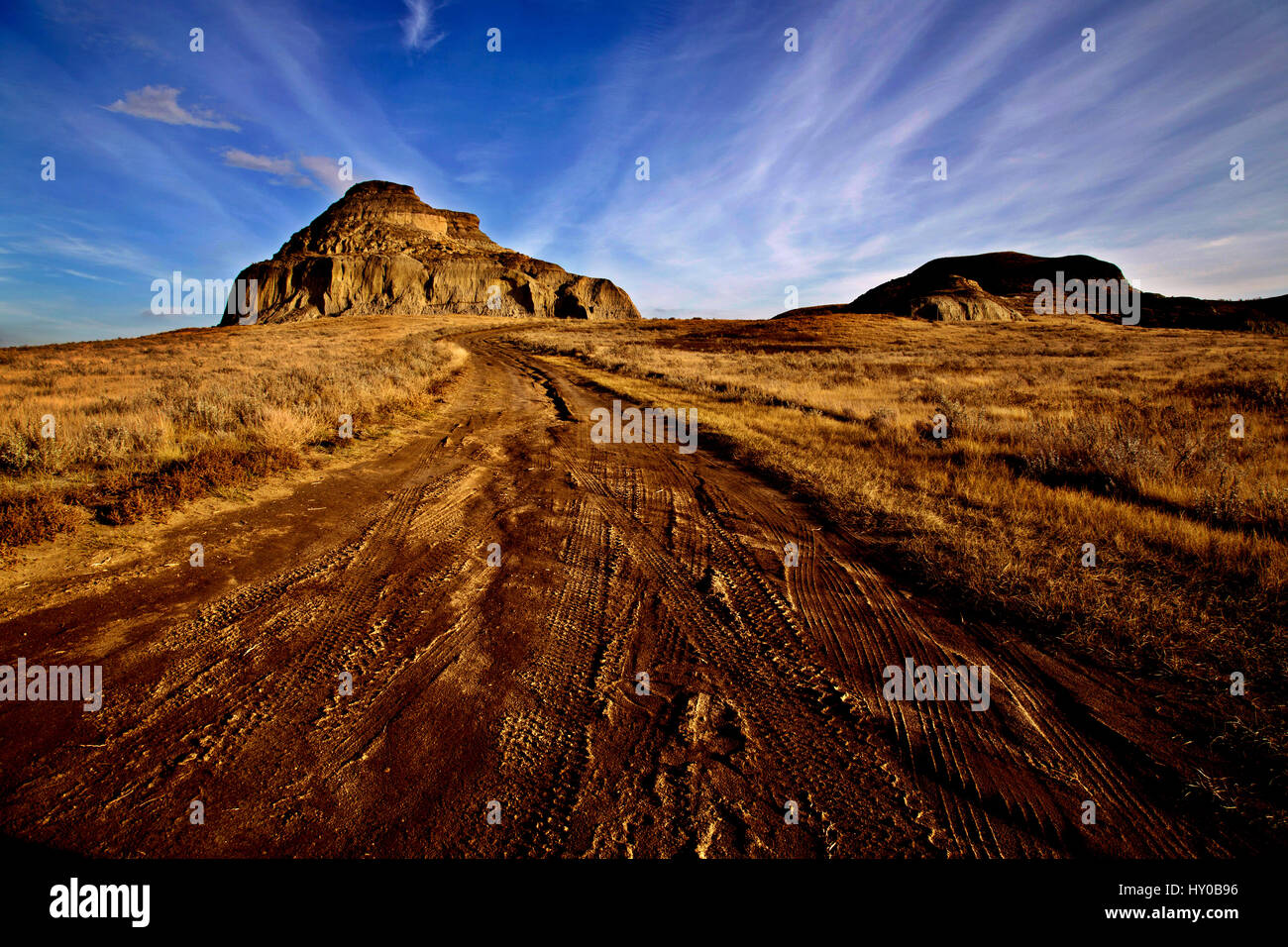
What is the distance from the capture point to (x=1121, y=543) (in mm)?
5391

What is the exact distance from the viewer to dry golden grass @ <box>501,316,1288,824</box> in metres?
3.77

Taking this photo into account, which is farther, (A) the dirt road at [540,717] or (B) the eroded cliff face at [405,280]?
(B) the eroded cliff face at [405,280]

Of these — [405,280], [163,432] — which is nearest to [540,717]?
[163,432]

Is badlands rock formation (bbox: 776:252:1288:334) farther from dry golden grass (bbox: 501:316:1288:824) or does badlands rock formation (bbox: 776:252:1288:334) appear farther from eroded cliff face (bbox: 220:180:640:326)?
dry golden grass (bbox: 501:316:1288:824)

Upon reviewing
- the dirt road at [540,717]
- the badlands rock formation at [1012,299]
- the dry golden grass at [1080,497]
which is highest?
the badlands rock formation at [1012,299]

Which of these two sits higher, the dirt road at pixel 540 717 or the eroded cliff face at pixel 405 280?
the eroded cliff face at pixel 405 280

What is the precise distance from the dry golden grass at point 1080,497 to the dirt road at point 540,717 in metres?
0.64

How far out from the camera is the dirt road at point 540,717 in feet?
7.55

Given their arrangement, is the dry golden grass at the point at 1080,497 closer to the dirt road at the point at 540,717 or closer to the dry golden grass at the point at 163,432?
the dirt road at the point at 540,717

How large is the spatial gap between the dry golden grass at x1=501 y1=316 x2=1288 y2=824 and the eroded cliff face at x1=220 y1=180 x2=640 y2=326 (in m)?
78.6

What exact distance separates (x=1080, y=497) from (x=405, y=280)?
9697cm

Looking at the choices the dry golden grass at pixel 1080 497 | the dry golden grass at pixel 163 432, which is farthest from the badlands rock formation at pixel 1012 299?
the dry golden grass at pixel 163 432

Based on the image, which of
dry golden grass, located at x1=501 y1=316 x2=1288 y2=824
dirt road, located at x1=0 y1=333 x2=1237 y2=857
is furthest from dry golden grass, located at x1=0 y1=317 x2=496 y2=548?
dry golden grass, located at x1=501 y1=316 x2=1288 y2=824
